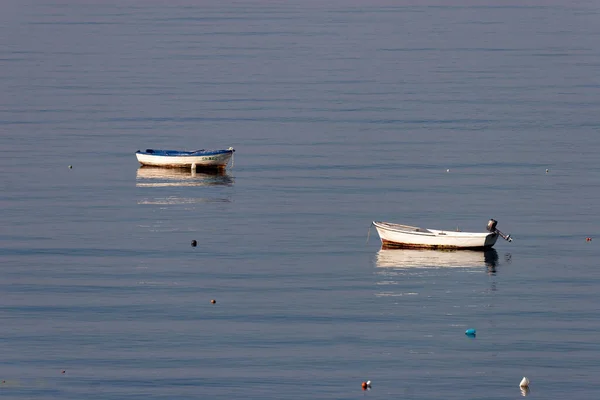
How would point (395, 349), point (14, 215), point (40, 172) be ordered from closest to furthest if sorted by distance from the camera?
point (395, 349) < point (14, 215) < point (40, 172)

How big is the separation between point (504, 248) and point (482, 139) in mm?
41416

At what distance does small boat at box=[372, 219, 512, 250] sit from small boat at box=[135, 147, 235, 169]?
2903 cm

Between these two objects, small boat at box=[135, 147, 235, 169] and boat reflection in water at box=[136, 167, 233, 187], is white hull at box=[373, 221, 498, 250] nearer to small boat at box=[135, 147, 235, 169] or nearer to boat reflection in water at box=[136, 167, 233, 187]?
boat reflection in water at box=[136, 167, 233, 187]

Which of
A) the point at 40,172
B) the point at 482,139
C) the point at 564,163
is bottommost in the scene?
the point at 40,172

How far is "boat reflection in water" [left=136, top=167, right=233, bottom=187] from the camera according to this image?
94875 millimetres

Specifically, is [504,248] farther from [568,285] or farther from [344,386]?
[344,386]

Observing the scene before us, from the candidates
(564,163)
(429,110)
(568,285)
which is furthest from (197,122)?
(568,285)

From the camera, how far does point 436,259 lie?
7062cm

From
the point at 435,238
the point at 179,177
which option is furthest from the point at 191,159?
the point at 435,238

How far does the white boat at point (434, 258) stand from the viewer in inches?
2731

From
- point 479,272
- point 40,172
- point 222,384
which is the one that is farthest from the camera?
point 40,172

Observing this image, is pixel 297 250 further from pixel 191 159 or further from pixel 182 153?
pixel 182 153

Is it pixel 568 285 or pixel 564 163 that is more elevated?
pixel 564 163

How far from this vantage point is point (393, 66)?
17862 centimetres
